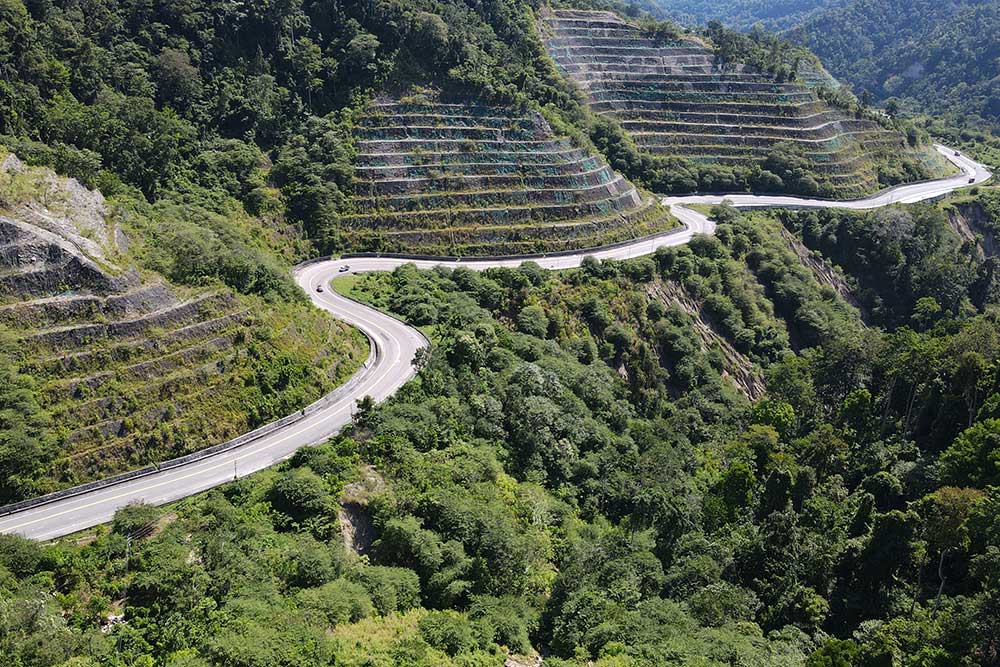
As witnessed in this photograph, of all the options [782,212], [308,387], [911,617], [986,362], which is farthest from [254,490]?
[782,212]

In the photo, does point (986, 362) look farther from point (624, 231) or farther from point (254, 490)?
point (254, 490)

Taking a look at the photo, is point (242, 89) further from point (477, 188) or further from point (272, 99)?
point (477, 188)

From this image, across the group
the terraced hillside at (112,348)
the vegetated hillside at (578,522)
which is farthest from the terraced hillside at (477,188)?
the terraced hillside at (112,348)

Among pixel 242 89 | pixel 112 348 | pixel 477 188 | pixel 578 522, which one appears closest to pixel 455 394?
pixel 578 522

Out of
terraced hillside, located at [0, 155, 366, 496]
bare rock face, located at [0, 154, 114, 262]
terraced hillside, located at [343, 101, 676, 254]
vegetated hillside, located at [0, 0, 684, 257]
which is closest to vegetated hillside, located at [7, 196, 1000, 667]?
terraced hillside, located at [0, 155, 366, 496]

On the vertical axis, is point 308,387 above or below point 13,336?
below

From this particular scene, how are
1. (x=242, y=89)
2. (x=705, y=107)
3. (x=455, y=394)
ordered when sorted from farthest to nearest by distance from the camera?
1. (x=705, y=107)
2. (x=242, y=89)
3. (x=455, y=394)
